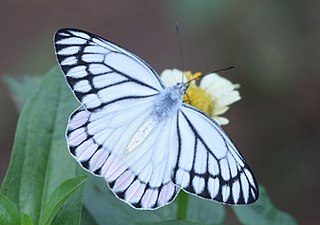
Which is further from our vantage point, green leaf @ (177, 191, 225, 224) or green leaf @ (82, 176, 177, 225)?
green leaf @ (177, 191, 225, 224)

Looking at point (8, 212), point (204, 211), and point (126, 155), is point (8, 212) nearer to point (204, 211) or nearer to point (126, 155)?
point (126, 155)

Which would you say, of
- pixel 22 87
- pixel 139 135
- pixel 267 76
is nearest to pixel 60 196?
pixel 139 135

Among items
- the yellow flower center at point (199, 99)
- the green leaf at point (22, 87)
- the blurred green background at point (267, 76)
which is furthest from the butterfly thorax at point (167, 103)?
the blurred green background at point (267, 76)

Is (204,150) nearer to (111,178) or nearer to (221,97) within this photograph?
(111,178)

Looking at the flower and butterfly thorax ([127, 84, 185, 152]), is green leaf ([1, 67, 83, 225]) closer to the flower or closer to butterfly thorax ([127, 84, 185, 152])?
butterfly thorax ([127, 84, 185, 152])

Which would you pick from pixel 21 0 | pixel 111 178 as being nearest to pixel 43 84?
pixel 111 178

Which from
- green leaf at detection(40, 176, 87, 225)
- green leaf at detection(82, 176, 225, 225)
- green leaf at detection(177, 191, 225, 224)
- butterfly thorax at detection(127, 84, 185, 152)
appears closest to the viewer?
green leaf at detection(40, 176, 87, 225)

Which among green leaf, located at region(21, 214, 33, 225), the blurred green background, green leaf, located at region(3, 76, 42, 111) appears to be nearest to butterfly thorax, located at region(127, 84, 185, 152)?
green leaf, located at region(21, 214, 33, 225)
